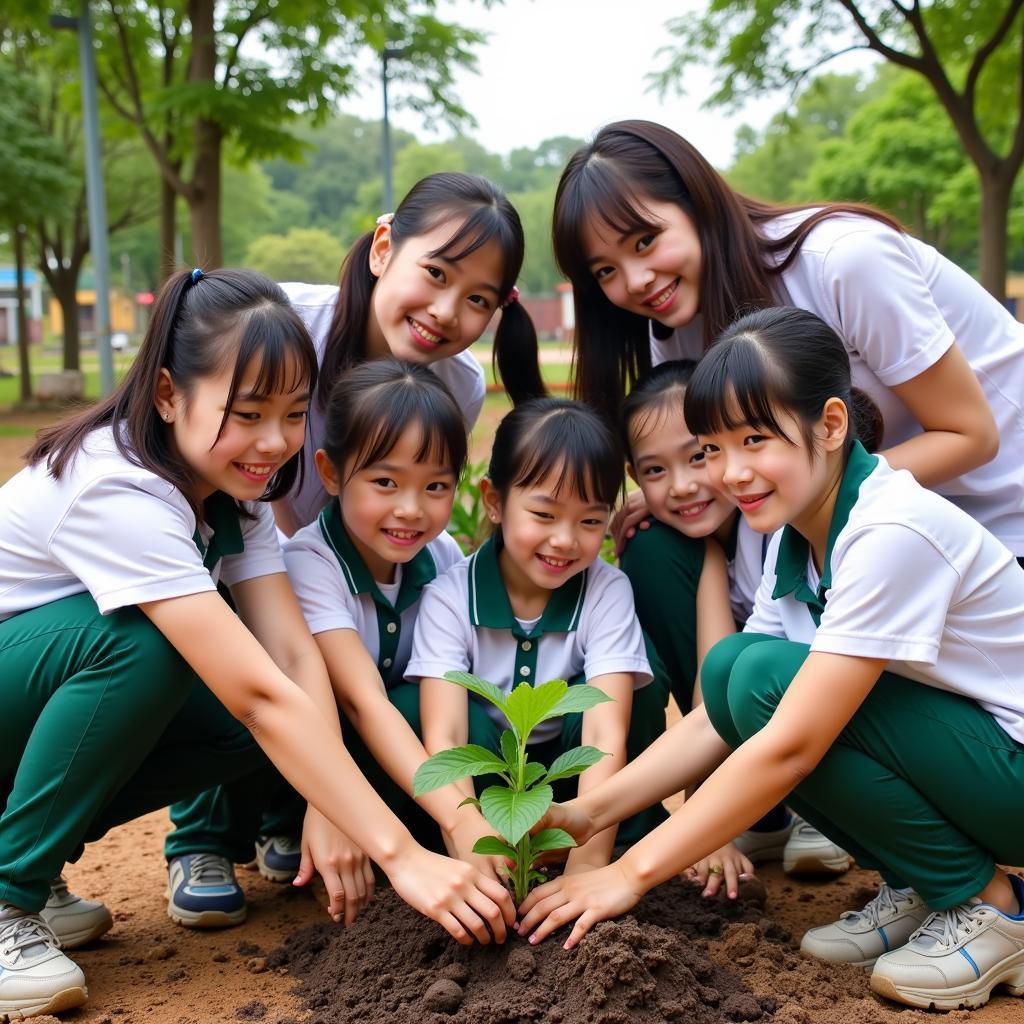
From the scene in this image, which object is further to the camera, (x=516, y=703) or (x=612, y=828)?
(x=612, y=828)

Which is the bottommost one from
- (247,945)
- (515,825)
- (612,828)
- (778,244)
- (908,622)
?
(247,945)

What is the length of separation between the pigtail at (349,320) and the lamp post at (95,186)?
672 centimetres

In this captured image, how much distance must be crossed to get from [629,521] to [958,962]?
1.25 m

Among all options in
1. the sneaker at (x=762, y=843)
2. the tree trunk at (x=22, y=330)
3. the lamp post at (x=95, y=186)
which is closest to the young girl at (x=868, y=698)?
the sneaker at (x=762, y=843)

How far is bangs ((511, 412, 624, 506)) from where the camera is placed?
2.48 metres

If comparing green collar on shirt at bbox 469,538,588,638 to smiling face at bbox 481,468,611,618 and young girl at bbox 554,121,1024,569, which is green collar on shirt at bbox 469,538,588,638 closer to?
smiling face at bbox 481,468,611,618

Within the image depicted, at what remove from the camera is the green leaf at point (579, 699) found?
1.91 meters

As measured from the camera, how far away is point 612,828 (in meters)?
2.32

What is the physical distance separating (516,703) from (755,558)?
0.96 metres

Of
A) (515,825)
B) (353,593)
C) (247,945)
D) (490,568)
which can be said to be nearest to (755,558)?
(490,568)

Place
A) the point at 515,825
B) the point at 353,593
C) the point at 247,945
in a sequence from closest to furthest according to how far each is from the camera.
→ the point at 515,825, the point at 247,945, the point at 353,593

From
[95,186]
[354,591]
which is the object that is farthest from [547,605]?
[95,186]

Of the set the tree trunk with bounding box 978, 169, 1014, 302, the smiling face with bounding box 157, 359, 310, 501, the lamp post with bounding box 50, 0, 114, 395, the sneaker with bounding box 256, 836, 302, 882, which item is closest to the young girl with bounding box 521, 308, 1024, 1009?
the smiling face with bounding box 157, 359, 310, 501

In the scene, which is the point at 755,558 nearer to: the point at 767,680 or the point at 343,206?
the point at 767,680
